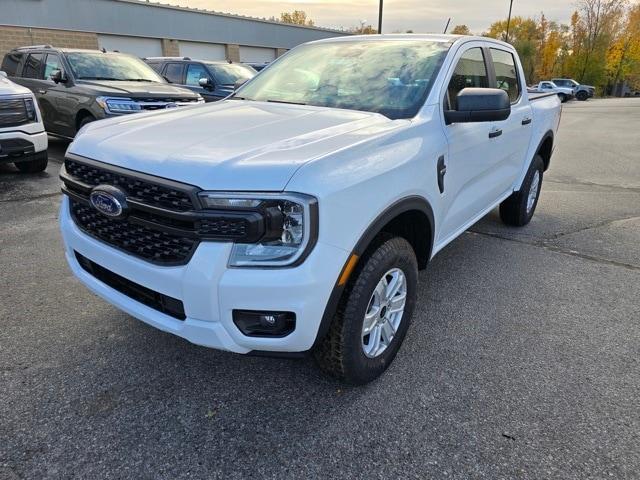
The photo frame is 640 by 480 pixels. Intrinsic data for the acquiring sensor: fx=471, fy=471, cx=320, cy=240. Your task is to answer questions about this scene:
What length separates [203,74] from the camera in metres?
11.0

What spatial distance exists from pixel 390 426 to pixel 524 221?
3.81 meters

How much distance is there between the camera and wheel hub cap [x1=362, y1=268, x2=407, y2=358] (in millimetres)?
2395

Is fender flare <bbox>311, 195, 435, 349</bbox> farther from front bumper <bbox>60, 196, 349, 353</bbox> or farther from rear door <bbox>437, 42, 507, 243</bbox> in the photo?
rear door <bbox>437, 42, 507, 243</bbox>

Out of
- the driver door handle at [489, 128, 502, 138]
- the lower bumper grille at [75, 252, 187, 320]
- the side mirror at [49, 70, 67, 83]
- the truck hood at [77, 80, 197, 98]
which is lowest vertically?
the lower bumper grille at [75, 252, 187, 320]

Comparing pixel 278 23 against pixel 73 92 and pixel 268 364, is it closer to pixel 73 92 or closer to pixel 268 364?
pixel 73 92

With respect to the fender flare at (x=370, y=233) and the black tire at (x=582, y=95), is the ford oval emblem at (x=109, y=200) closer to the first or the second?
the fender flare at (x=370, y=233)

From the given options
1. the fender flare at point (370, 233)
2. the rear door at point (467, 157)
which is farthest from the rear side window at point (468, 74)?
the fender flare at point (370, 233)

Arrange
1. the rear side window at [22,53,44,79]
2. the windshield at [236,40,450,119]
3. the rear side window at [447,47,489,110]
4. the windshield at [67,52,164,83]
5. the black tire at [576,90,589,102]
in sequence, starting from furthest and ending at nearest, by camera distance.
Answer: the black tire at [576,90,589,102], the rear side window at [22,53,44,79], the windshield at [67,52,164,83], the rear side window at [447,47,489,110], the windshield at [236,40,450,119]

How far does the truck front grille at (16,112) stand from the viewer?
6.03 metres

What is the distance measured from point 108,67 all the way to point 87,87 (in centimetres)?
113

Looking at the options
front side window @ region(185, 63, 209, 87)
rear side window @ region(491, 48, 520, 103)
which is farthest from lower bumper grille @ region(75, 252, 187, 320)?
front side window @ region(185, 63, 209, 87)

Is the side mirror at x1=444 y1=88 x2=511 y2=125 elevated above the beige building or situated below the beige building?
below

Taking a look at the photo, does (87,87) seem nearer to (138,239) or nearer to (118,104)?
(118,104)

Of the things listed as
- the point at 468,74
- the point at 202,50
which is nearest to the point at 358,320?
the point at 468,74
